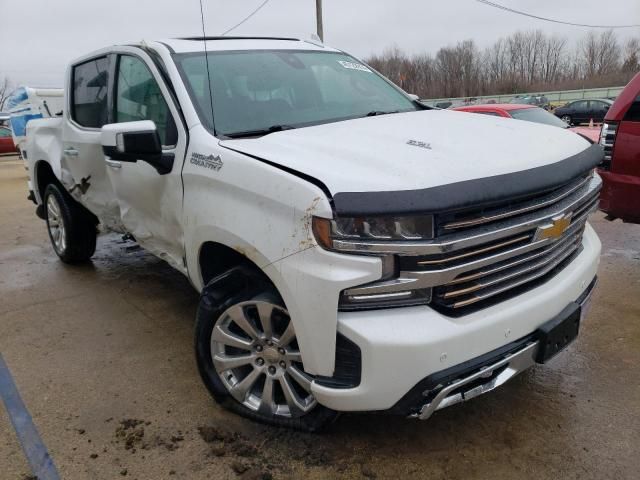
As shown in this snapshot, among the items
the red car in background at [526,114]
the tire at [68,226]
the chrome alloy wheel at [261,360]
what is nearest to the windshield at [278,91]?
the chrome alloy wheel at [261,360]

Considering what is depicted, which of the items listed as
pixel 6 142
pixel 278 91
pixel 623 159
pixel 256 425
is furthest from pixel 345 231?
pixel 6 142

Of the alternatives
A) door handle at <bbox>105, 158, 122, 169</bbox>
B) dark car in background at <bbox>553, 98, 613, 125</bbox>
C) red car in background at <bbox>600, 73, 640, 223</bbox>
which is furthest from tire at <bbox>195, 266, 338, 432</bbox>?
dark car in background at <bbox>553, 98, 613, 125</bbox>

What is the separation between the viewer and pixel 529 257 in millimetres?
2340

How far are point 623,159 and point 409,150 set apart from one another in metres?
2.92

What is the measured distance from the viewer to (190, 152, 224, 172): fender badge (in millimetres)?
2592

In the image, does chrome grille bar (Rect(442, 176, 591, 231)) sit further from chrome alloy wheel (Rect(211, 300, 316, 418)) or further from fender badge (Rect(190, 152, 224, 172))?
fender badge (Rect(190, 152, 224, 172))

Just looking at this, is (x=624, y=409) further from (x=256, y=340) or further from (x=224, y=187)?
(x=224, y=187)

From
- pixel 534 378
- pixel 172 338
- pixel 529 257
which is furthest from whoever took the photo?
pixel 172 338

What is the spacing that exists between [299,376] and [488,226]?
1.02 m

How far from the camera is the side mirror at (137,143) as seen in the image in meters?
2.79

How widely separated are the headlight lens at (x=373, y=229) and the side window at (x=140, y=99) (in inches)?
53.9

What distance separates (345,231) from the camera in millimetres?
2053

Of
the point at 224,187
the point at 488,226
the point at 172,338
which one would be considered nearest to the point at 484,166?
the point at 488,226

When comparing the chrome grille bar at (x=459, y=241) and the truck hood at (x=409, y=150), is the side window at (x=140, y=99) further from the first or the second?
the chrome grille bar at (x=459, y=241)
